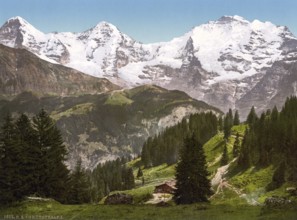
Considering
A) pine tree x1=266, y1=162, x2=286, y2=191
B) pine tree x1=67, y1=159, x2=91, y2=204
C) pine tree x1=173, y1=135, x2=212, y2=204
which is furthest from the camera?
pine tree x1=266, y1=162, x2=286, y2=191

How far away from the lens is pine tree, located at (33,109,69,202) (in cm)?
7588

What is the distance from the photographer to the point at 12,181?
7012 cm

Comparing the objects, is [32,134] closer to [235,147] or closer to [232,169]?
[232,169]

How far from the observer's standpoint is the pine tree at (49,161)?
7588 centimetres

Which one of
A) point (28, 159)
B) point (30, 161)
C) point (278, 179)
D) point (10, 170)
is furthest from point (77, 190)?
point (278, 179)

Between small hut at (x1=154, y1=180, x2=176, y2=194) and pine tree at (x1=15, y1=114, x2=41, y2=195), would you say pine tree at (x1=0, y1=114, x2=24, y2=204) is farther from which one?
small hut at (x1=154, y1=180, x2=176, y2=194)

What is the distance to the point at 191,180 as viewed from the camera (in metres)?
73.1

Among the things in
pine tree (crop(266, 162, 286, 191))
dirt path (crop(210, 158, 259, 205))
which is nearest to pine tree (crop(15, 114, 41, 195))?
dirt path (crop(210, 158, 259, 205))

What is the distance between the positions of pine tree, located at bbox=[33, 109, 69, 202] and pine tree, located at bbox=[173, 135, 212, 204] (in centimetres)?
1835

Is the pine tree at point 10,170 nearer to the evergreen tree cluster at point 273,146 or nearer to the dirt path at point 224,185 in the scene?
the dirt path at point 224,185

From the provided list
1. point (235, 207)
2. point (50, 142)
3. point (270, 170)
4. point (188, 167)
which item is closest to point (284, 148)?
point (270, 170)

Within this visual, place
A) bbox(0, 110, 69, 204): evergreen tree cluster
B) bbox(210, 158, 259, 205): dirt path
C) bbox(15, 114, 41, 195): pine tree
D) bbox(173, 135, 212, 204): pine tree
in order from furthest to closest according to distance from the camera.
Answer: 1. bbox(210, 158, 259, 205): dirt path
2. bbox(173, 135, 212, 204): pine tree
3. bbox(15, 114, 41, 195): pine tree
4. bbox(0, 110, 69, 204): evergreen tree cluster

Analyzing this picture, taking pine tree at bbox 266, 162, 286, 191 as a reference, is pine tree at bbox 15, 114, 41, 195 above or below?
above

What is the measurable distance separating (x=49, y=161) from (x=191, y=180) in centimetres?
2117
